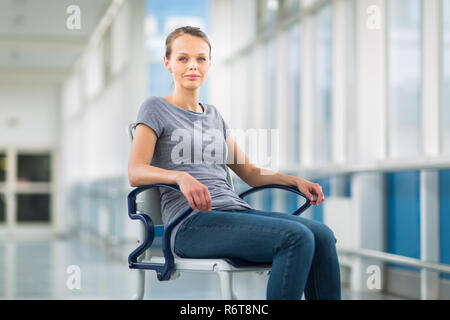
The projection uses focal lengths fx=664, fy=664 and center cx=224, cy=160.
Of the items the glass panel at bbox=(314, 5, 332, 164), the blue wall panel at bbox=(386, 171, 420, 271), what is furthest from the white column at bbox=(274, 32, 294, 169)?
the blue wall panel at bbox=(386, 171, 420, 271)

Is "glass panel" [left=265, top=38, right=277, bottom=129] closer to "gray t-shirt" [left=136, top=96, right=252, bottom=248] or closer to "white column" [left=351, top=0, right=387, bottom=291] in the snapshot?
"white column" [left=351, top=0, right=387, bottom=291]

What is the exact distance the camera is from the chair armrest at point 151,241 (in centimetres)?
195

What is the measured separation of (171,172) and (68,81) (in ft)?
40.3

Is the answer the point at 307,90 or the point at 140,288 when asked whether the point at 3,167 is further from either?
the point at 140,288

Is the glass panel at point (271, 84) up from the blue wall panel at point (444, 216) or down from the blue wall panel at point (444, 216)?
up

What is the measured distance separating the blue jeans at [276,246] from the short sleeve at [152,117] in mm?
292

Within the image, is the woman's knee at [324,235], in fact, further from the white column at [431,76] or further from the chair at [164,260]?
the white column at [431,76]

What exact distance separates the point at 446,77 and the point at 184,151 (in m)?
2.44

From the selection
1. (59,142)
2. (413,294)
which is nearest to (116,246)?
(413,294)

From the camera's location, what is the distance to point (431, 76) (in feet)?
13.3

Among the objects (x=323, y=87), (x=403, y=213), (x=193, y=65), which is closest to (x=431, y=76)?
(x=403, y=213)

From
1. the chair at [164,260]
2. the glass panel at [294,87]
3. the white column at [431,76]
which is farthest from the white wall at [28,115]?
the chair at [164,260]
